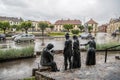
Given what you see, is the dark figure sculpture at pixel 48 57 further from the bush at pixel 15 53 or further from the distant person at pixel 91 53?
the bush at pixel 15 53

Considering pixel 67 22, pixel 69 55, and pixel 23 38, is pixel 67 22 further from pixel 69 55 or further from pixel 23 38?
pixel 69 55

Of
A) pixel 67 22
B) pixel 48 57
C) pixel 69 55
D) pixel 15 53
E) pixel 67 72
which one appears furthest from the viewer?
pixel 67 22

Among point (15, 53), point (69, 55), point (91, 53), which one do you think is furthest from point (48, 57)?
point (15, 53)

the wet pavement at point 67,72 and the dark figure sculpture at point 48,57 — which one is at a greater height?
the dark figure sculpture at point 48,57

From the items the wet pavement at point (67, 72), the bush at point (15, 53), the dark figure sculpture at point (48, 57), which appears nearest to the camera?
the wet pavement at point (67, 72)

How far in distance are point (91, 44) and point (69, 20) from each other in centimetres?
10931

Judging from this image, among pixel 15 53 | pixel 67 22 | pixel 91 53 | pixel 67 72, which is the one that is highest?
pixel 67 22

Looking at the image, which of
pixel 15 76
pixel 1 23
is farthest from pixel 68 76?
pixel 1 23

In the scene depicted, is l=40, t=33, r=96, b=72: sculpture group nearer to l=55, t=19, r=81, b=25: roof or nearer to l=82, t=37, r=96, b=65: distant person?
l=82, t=37, r=96, b=65: distant person

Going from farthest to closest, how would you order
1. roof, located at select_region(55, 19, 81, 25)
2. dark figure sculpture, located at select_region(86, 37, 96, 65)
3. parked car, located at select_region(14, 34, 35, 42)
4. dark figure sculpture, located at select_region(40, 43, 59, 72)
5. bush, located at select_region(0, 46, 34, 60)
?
1. roof, located at select_region(55, 19, 81, 25)
2. parked car, located at select_region(14, 34, 35, 42)
3. bush, located at select_region(0, 46, 34, 60)
4. dark figure sculpture, located at select_region(86, 37, 96, 65)
5. dark figure sculpture, located at select_region(40, 43, 59, 72)

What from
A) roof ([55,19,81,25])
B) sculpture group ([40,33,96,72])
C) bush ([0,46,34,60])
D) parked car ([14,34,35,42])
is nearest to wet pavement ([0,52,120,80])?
sculpture group ([40,33,96,72])

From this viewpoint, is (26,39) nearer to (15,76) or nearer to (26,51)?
(26,51)

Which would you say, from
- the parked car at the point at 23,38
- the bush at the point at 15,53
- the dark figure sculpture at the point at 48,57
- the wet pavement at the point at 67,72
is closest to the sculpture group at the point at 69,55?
the dark figure sculpture at the point at 48,57

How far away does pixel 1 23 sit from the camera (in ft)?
177
